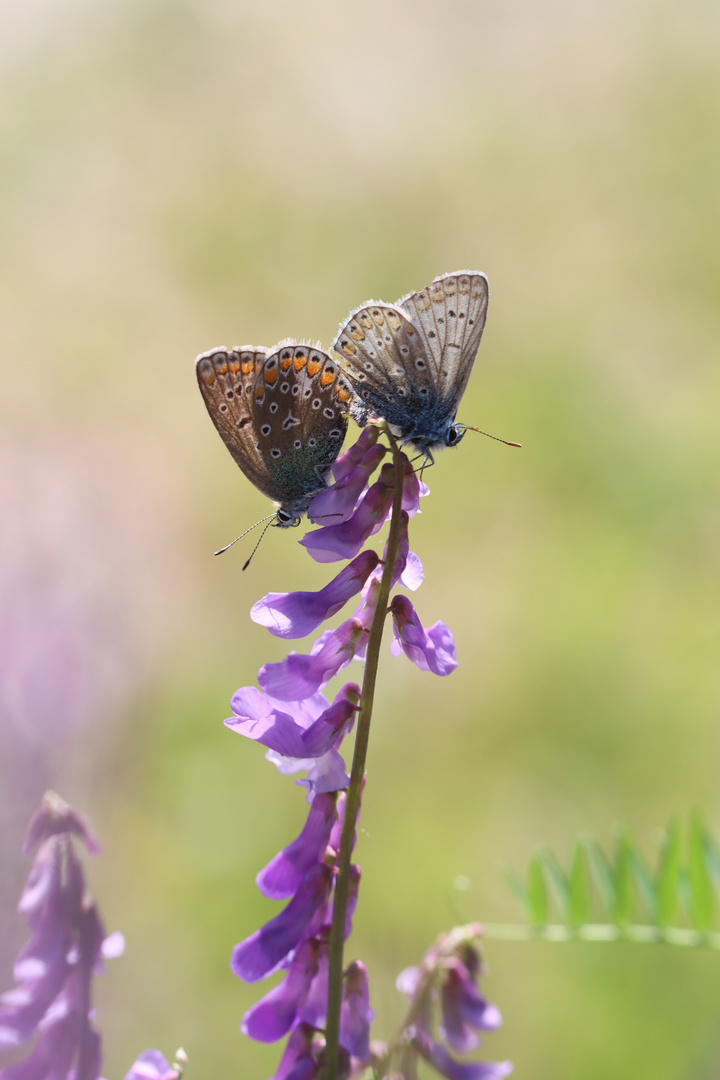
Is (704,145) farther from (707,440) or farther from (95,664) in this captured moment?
(95,664)

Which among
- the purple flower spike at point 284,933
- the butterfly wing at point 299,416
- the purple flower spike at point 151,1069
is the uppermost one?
the butterfly wing at point 299,416

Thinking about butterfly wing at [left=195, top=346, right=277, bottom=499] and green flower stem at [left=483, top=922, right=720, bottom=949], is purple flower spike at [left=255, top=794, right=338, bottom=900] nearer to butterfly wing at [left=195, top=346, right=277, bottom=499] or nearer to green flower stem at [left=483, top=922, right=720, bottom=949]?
green flower stem at [left=483, top=922, right=720, bottom=949]

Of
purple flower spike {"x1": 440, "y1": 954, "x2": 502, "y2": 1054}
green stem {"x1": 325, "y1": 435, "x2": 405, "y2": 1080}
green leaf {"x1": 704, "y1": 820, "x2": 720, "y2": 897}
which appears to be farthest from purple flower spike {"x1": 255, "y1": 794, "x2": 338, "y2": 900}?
green leaf {"x1": 704, "y1": 820, "x2": 720, "y2": 897}

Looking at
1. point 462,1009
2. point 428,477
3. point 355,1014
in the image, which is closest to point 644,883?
point 462,1009

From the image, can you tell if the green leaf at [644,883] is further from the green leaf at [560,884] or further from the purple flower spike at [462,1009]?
the purple flower spike at [462,1009]

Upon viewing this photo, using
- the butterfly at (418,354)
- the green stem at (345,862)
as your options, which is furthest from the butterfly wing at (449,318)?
the green stem at (345,862)

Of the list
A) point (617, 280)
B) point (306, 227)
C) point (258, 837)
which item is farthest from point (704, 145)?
point (258, 837)
